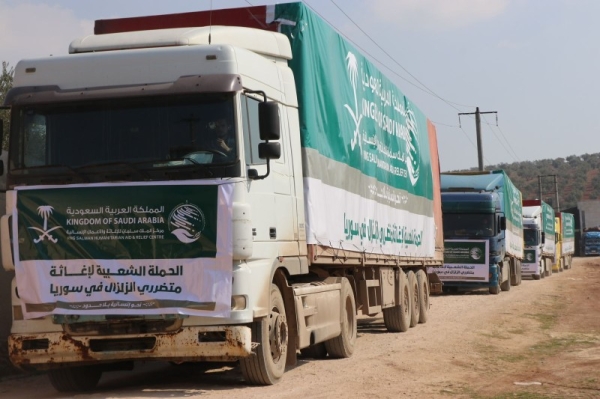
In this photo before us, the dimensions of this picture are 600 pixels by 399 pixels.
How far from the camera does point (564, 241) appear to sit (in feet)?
206

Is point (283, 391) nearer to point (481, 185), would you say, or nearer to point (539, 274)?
point (481, 185)

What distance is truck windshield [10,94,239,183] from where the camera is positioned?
32.9 feet

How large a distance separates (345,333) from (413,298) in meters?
6.00

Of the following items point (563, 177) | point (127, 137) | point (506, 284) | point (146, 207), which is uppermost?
point (563, 177)

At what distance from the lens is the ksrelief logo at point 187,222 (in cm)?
990

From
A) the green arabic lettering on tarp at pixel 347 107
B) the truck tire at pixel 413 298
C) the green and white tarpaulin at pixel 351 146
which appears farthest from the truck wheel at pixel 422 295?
the green arabic lettering on tarp at pixel 347 107

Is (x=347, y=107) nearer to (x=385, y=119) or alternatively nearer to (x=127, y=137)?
(x=385, y=119)

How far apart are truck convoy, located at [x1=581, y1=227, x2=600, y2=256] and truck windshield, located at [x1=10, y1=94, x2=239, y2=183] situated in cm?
8656

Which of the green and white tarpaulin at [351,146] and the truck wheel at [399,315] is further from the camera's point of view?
the truck wheel at [399,315]

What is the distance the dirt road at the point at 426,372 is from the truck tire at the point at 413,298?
0.29 m

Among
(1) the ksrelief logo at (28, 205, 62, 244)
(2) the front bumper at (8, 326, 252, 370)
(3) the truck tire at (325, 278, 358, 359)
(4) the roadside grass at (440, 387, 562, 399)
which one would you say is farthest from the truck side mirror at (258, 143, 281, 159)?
(3) the truck tire at (325, 278, 358, 359)

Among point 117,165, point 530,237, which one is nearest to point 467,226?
point 530,237

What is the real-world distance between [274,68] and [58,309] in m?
3.60

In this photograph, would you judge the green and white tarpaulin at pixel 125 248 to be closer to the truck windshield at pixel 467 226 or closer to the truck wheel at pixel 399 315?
the truck wheel at pixel 399 315
